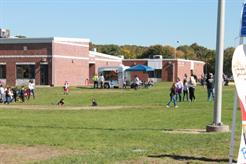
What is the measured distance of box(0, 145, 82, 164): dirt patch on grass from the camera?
40.0 feet

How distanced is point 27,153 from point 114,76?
180 feet

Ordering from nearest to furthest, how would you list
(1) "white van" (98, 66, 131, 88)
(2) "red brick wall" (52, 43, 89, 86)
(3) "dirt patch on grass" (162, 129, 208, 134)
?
1. (3) "dirt patch on grass" (162, 129, 208, 134)
2. (1) "white van" (98, 66, 131, 88)
3. (2) "red brick wall" (52, 43, 89, 86)

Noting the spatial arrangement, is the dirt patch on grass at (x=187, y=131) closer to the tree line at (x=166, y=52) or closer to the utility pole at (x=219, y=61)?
the utility pole at (x=219, y=61)

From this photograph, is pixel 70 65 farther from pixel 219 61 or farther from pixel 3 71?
pixel 219 61

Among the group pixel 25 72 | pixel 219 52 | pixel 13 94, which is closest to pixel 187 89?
pixel 13 94

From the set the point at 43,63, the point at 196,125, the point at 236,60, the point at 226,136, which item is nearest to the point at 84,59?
the point at 43,63

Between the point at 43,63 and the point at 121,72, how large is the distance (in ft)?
35.5

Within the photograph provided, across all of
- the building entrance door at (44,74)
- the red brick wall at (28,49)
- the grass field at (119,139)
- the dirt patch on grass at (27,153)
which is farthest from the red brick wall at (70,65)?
the dirt patch on grass at (27,153)

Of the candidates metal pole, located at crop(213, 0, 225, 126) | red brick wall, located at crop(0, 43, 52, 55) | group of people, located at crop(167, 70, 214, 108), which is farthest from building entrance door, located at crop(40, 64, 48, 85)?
metal pole, located at crop(213, 0, 225, 126)

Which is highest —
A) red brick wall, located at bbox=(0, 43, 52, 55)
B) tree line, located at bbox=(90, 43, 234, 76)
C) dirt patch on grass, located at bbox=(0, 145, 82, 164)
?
tree line, located at bbox=(90, 43, 234, 76)

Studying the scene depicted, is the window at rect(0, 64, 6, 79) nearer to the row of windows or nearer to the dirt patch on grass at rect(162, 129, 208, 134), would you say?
the row of windows

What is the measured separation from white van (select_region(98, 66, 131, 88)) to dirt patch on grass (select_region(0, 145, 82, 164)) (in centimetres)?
5262

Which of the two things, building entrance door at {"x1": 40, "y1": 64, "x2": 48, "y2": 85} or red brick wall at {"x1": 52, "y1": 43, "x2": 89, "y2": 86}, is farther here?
red brick wall at {"x1": 52, "y1": 43, "x2": 89, "y2": 86}

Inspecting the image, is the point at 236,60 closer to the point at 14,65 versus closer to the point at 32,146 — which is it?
the point at 32,146
